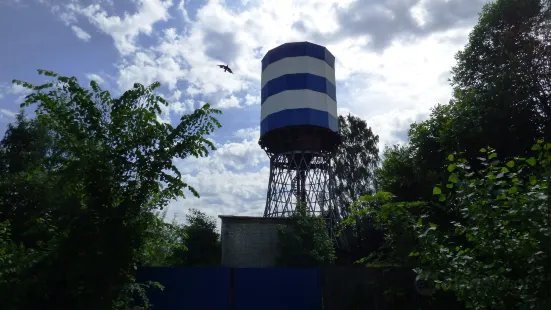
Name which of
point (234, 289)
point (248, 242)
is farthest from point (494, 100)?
point (248, 242)

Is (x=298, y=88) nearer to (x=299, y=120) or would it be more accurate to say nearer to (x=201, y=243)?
(x=299, y=120)

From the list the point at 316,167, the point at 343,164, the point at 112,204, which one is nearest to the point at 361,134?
the point at 343,164

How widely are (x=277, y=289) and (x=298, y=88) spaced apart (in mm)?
19884

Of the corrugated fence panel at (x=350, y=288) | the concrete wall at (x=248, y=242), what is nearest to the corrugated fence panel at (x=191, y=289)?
the corrugated fence panel at (x=350, y=288)

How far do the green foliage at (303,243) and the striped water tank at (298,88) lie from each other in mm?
7527

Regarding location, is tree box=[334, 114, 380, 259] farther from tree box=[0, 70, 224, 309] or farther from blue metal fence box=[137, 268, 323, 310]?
tree box=[0, 70, 224, 309]

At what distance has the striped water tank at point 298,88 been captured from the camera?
2845 centimetres

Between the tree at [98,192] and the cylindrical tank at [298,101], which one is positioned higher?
the cylindrical tank at [298,101]

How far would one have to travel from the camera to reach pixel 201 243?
28.1 metres

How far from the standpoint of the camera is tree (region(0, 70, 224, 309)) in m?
5.51

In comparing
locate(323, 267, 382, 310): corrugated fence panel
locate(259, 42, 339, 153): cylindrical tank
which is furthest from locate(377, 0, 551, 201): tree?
locate(259, 42, 339, 153): cylindrical tank

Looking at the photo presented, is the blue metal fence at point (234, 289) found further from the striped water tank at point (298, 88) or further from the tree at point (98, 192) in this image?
the striped water tank at point (298, 88)

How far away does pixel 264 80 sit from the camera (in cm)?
3148

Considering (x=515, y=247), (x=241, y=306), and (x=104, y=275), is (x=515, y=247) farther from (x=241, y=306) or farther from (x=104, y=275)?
(x=241, y=306)
